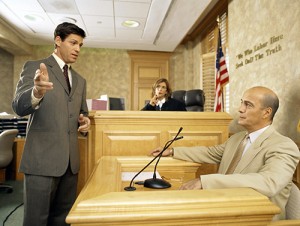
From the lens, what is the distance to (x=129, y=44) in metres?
6.06

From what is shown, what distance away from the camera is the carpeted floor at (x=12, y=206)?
8.81 feet

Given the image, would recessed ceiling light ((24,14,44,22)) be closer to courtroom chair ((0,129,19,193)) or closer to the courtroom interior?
the courtroom interior

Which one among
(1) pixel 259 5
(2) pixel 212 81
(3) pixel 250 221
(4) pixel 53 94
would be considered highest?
(1) pixel 259 5

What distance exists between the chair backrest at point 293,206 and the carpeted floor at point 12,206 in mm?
2563

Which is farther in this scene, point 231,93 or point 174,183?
point 231,93

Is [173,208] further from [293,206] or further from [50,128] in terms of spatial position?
[50,128]

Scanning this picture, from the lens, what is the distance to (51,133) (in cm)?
149

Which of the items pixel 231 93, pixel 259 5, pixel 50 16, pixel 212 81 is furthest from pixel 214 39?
pixel 50 16

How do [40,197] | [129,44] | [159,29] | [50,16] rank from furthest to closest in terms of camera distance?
[129,44], [159,29], [50,16], [40,197]

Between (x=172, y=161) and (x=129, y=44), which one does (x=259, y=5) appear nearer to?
(x=172, y=161)

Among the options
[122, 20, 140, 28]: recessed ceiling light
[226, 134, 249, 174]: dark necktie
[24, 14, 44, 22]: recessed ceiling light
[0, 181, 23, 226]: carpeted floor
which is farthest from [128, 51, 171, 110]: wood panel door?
[226, 134, 249, 174]: dark necktie

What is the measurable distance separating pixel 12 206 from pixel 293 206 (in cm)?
318

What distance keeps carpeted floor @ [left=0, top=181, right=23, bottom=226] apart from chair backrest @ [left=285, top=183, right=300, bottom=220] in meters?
2.56

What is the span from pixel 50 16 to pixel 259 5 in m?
3.44
